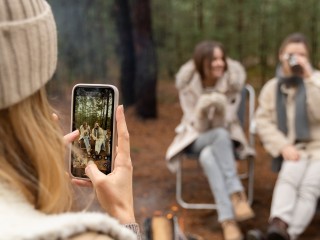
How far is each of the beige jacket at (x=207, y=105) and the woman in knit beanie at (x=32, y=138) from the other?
10.8 feet

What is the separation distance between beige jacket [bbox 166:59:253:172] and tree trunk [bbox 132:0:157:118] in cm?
281

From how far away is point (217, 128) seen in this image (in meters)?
4.10

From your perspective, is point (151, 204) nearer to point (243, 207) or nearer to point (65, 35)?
point (243, 207)

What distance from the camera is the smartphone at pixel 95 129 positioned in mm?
1195

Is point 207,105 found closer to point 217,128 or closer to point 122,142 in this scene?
point 217,128

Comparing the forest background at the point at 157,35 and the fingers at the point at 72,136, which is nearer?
the fingers at the point at 72,136

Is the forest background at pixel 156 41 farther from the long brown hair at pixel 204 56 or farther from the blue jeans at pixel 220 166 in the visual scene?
the blue jeans at pixel 220 166

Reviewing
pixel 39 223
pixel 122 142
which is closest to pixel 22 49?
pixel 39 223

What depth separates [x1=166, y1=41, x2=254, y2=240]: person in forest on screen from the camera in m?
3.93

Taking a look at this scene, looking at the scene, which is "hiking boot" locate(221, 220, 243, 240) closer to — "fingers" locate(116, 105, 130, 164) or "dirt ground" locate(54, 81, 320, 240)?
"dirt ground" locate(54, 81, 320, 240)

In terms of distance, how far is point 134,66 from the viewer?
24.2 ft

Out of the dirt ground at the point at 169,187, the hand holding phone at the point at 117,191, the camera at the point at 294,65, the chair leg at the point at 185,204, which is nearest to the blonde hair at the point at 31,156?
the hand holding phone at the point at 117,191

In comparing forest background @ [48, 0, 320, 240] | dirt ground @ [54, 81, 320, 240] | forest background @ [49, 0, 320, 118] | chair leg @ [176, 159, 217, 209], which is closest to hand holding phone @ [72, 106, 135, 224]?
dirt ground @ [54, 81, 320, 240]

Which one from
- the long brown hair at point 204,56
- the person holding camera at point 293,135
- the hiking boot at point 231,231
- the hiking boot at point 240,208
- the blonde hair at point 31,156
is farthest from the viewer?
the long brown hair at point 204,56
